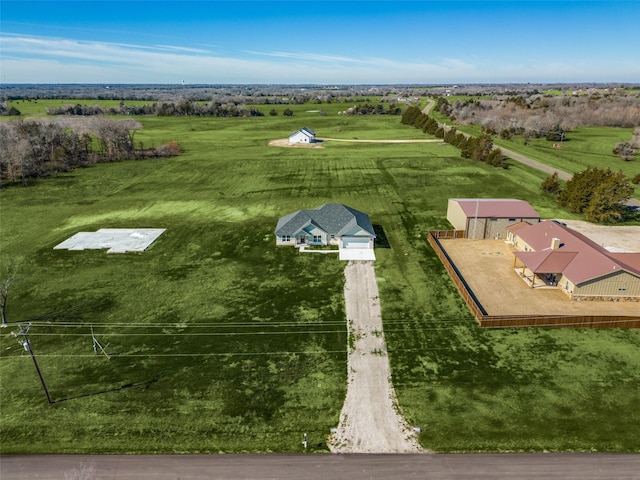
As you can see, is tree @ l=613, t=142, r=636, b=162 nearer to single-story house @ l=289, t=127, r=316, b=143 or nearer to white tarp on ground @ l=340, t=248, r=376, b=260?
single-story house @ l=289, t=127, r=316, b=143

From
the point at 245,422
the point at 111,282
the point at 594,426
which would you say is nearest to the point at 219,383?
the point at 245,422

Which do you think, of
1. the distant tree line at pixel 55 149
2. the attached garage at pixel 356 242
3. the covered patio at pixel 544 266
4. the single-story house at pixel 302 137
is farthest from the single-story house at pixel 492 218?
the distant tree line at pixel 55 149

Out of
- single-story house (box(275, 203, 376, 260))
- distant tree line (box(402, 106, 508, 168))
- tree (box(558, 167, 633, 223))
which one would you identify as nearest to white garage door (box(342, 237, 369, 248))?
single-story house (box(275, 203, 376, 260))

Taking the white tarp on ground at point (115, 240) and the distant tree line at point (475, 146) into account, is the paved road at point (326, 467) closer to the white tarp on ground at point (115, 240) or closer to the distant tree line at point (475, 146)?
the white tarp on ground at point (115, 240)

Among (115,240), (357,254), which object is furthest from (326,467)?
(115,240)

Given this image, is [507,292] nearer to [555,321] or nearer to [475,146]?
[555,321]

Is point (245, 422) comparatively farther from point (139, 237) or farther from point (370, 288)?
point (139, 237)
